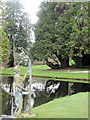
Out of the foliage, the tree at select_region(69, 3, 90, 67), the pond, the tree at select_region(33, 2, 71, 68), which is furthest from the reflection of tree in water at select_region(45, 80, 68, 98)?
the tree at select_region(33, 2, 71, 68)

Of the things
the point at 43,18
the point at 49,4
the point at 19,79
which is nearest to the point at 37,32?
the point at 43,18

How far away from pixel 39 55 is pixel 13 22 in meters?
11.3

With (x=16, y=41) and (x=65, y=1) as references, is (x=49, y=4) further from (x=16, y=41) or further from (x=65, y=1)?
(x=16, y=41)

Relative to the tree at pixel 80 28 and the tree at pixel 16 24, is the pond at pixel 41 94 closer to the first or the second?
the tree at pixel 80 28

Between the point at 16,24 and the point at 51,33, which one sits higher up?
the point at 16,24

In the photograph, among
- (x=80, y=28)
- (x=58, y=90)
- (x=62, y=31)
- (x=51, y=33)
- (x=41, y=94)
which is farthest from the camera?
(x=51, y=33)

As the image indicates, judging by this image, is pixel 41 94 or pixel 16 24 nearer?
pixel 41 94

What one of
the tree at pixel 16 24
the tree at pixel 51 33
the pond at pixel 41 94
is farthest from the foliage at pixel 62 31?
the pond at pixel 41 94

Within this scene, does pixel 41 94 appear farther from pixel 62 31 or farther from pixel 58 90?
pixel 62 31

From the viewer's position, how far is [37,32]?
2364 cm

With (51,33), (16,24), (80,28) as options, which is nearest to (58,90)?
(80,28)

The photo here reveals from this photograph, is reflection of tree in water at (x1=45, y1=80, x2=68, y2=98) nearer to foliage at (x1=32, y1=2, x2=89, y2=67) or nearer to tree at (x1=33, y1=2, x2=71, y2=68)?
foliage at (x1=32, y1=2, x2=89, y2=67)

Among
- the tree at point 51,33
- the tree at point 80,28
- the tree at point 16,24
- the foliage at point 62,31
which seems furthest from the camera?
the tree at point 16,24

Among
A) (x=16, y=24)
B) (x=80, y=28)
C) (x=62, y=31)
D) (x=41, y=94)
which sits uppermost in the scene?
(x=16, y=24)
